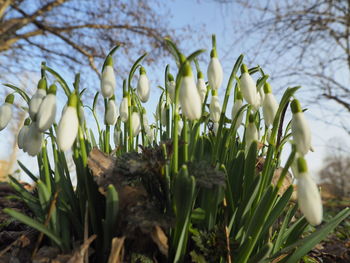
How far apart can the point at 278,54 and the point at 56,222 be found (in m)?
7.10

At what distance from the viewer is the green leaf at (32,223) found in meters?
0.83

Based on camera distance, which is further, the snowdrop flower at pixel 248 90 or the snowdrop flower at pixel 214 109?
the snowdrop flower at pixel 214 109

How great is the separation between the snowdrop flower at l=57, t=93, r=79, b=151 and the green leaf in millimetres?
210

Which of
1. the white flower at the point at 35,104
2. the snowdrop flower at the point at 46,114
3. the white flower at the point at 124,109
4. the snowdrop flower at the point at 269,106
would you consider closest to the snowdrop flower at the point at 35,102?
the white flower at the point at 35,104

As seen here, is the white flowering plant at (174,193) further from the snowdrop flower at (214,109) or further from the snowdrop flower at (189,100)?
the snowdrop flower at (214,109)

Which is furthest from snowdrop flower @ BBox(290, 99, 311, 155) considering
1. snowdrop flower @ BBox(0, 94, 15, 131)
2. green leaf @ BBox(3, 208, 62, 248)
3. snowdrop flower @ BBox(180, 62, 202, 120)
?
snowdrop flower @ BBox(0, 94, 15, 131)

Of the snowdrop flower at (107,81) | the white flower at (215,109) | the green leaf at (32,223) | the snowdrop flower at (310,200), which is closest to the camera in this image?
the snowdrop flower at (310,200)

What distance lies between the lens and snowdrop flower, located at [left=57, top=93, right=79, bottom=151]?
821 mm

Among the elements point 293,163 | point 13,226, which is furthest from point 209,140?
point 13,226

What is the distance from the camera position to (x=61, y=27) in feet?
28.3

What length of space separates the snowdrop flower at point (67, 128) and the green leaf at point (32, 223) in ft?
0.69

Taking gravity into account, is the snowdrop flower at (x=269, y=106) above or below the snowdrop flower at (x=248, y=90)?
below

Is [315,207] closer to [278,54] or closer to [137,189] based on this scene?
[137,189]

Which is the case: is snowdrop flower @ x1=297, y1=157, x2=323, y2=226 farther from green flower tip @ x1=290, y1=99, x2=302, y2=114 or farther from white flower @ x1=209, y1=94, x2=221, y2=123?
white flower @ x1=209, y1=94, x2=221, y2=123
